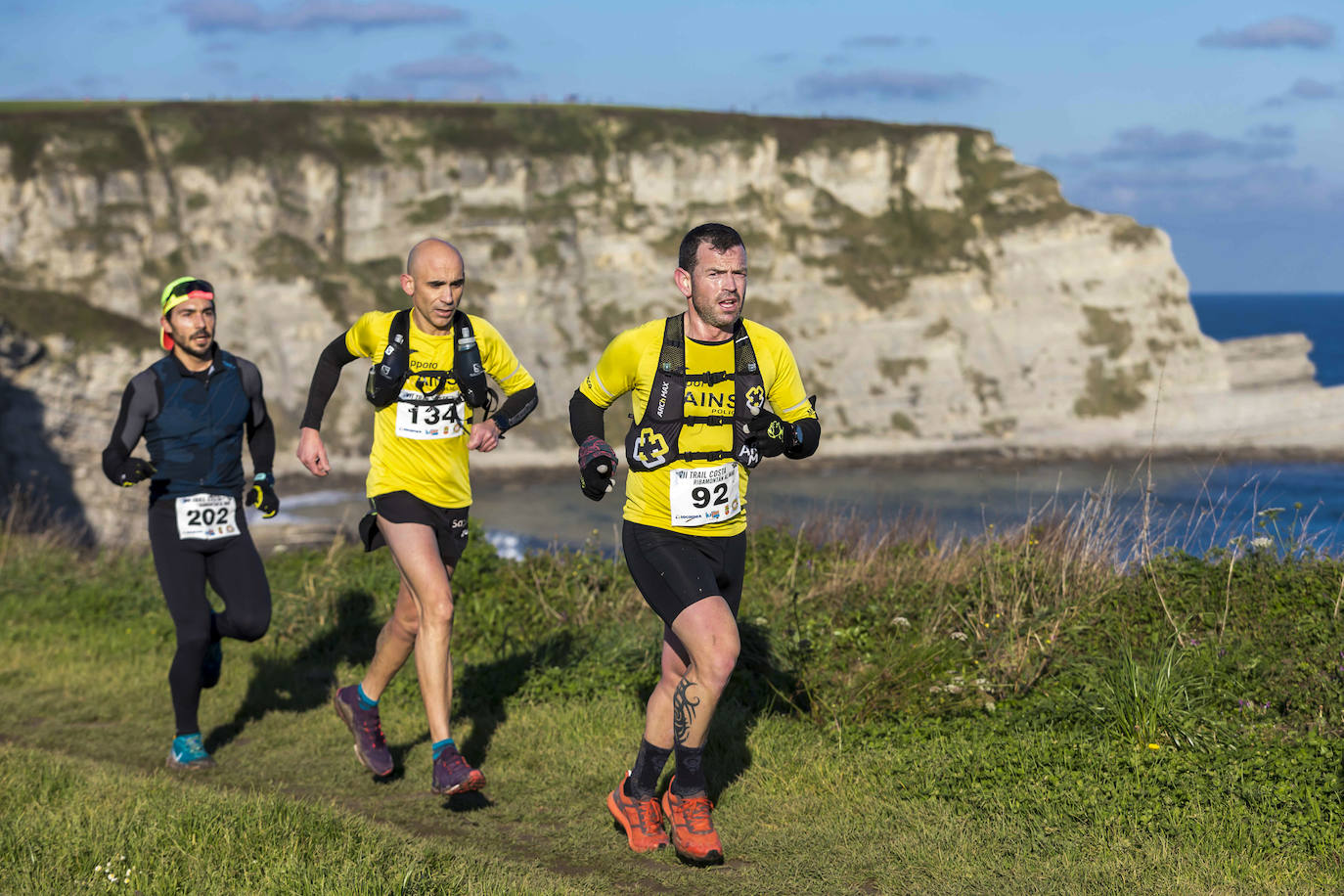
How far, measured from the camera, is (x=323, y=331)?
6047 cm

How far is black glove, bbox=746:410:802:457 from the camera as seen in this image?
5.19 meters

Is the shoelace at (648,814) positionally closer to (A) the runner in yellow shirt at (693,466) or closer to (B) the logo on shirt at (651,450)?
(A) the runner in yellow shirt at (693,466)

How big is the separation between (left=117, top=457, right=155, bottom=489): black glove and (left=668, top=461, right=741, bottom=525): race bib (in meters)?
3.41

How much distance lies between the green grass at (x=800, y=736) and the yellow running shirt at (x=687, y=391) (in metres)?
1.52

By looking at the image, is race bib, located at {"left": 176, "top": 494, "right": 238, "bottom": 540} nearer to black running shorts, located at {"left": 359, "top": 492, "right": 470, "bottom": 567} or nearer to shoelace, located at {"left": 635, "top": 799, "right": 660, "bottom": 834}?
black running shorts, located at {"left": 359, "top": 492, "right": 470, "bottom": 567}

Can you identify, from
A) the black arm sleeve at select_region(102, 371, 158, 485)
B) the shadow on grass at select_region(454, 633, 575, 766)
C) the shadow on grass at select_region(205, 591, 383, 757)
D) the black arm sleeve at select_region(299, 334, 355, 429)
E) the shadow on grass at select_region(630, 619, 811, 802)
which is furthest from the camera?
the shadow on grass at select_region(205, 591, 383, 757)

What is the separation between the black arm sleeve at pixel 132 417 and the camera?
6.91m

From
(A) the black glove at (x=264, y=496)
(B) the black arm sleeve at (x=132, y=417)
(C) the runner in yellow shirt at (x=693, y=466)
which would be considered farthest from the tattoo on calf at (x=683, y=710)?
(B) the black arm sleeve at (x=132, y=417)

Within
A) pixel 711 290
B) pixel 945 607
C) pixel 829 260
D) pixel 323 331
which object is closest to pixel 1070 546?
pixel 945 607

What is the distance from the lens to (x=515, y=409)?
21.3 ft

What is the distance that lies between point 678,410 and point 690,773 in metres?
1.59

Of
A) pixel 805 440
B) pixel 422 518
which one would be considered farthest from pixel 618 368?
pixel 422 518

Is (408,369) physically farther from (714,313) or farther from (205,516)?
(714,313)

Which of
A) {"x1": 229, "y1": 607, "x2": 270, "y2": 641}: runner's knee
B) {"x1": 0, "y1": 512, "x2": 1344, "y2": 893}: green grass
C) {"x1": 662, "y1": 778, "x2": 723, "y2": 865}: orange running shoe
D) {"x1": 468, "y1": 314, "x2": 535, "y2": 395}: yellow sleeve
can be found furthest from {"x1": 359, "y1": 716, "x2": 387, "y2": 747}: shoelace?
{"x1": 662, "y1": 778, "x2": 723, "y2": 865}: orange running shoe
